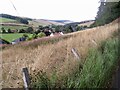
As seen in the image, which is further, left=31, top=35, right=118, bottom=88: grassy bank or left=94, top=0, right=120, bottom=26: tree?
left=94, top=0, right=120, bottom=26: tree

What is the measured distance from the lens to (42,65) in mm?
6047

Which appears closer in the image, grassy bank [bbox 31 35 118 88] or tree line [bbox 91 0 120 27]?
grassy bank [bbox 31 35 118 88]

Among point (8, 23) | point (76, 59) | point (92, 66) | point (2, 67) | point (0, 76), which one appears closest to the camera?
point (8, 23)

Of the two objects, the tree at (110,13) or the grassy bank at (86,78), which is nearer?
the grassy bank at (86,78)

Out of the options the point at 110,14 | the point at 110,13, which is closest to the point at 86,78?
the point at 110,14

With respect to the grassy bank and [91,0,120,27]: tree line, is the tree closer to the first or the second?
[91,0,120,27]: tree line

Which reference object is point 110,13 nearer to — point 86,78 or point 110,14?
point 110,14

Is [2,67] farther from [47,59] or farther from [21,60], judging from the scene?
[47,59]

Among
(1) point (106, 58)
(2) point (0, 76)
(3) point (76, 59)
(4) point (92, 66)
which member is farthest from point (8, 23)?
(1) point (106, 58)

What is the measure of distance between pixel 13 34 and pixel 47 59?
162 cm

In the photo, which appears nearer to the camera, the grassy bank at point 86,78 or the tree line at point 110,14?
the grassy bank at point 86,78

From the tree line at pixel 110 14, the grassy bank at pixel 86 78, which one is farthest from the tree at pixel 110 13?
the grassy bank at pixel 86 78

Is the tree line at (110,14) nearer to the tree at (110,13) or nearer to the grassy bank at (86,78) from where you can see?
the tree at (110,13)

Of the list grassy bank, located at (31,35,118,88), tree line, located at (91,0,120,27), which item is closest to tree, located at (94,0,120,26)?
tree line, located at (91,0,120,27)
